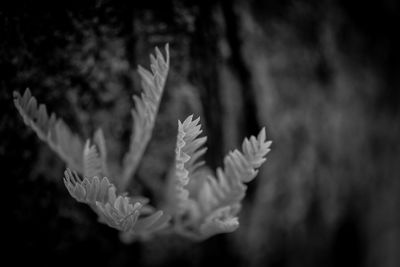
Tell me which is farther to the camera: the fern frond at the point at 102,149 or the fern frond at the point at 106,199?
the fern frond at the point at 102,149

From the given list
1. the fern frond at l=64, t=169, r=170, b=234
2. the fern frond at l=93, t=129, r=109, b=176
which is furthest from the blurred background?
the fern frond at l=64, t=169, r=170, b=234

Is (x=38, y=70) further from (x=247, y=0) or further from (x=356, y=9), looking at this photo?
(x=356, y=9)

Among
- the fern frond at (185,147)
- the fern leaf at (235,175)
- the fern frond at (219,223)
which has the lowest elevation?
the fern frond at (219,223)

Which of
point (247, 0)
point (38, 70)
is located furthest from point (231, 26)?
point (38, 70)

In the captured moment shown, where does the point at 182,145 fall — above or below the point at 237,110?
above

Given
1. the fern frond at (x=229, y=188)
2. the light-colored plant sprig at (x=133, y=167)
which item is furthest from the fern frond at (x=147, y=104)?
the fern frond at (x=229, y=188)

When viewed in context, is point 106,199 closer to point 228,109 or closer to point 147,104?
point 147,104

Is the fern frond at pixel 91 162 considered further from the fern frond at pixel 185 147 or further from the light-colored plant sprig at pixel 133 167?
the fern frond at pixel 185 147
